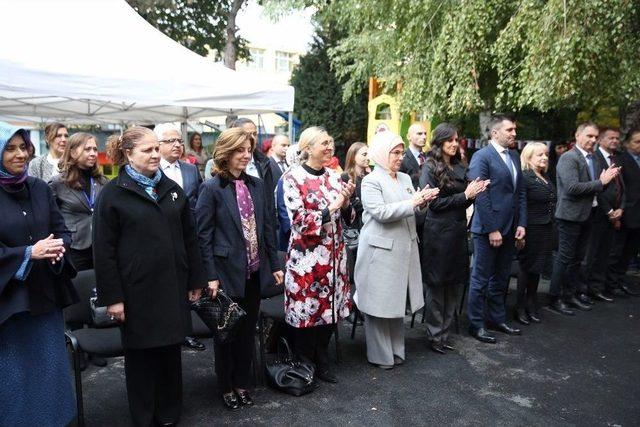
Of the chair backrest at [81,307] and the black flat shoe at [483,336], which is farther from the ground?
the chair backrest at [81,307]

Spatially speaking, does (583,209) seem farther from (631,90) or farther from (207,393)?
(207,393)

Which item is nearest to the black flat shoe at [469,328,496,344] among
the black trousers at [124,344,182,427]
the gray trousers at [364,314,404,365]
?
the gray trousers at [364,314,404,365]

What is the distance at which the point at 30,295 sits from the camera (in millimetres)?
2861

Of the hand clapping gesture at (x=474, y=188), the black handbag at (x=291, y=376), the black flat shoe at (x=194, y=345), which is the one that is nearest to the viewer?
→ the black handbag at (x=291, y=376)

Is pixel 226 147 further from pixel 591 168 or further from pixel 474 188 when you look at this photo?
pixel 591 168

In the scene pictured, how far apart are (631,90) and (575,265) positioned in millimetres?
2356

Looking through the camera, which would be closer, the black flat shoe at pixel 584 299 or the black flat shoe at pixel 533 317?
the black flat shoe at pixel 533 317

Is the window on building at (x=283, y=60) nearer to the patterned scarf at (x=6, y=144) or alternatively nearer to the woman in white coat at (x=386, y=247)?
the woman in white coat at (x=386, y=247)

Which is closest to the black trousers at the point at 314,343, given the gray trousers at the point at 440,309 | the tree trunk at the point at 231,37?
the gray trousers at the point at 440,309

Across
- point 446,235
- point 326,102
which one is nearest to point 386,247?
point 446,235

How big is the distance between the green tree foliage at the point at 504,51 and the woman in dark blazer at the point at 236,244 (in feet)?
15.3

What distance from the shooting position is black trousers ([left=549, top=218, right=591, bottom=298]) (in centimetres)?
588

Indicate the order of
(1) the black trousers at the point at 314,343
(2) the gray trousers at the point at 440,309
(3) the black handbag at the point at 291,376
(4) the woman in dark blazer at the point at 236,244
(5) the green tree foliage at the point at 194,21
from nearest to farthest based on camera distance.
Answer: (4) the woman in dark blazer at the point at 236,244 → (3) the black handbag at the point at 291,376 → (1) the black trousers at the point at 314,343 → (2) the gray trousers at the point at 440,309 → (5) the green tree foliage at the point at 194,21

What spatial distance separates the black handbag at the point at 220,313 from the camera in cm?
340
